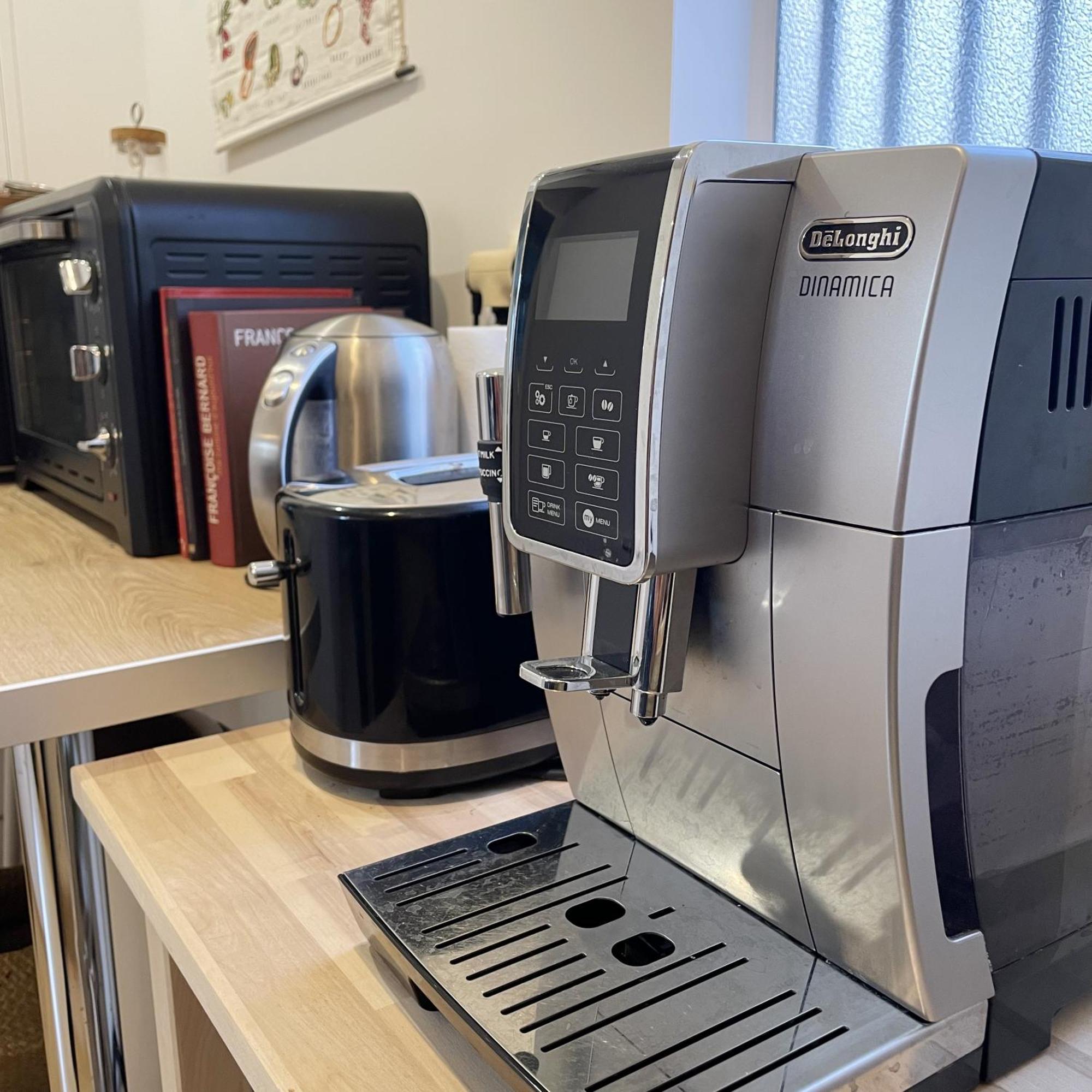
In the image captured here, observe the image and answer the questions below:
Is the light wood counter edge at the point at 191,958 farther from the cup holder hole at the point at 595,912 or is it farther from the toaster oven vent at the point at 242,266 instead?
the toaster oven vent at the point at 242,266

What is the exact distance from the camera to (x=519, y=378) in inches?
19.3

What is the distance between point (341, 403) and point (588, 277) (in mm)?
525

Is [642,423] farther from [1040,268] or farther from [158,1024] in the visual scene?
[158,1024]

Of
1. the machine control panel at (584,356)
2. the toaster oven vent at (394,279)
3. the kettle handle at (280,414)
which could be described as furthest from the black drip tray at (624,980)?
the toaster oven vent at (394,279)

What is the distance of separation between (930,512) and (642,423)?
11 cm

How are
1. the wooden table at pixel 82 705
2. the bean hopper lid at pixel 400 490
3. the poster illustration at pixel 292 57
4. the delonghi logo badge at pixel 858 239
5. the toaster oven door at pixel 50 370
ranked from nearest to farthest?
the delonghi logo badge at pixel 858 239, the bean hopper lid at pixel 400 490, the wooden table at pixel 82 705, the toaster oven door at pixel 50 370, the poster illustration at pixel 292 57

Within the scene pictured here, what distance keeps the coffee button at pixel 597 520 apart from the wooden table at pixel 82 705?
468mm

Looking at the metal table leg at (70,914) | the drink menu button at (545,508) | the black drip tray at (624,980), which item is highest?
the drink menu button at (545,508)

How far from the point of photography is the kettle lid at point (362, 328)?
94 cm

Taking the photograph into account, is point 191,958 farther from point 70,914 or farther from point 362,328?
point 362,328

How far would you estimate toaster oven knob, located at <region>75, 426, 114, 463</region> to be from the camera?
112 centimetres

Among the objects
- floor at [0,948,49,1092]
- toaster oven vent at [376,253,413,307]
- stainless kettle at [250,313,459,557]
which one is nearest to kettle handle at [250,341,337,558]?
stainless kettle at [250,313,459,557]

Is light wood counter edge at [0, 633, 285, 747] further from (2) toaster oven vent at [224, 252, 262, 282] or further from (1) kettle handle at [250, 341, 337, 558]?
(2) toaster oven vent at [224, 252, 262, 282]

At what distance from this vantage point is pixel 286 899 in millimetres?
594
